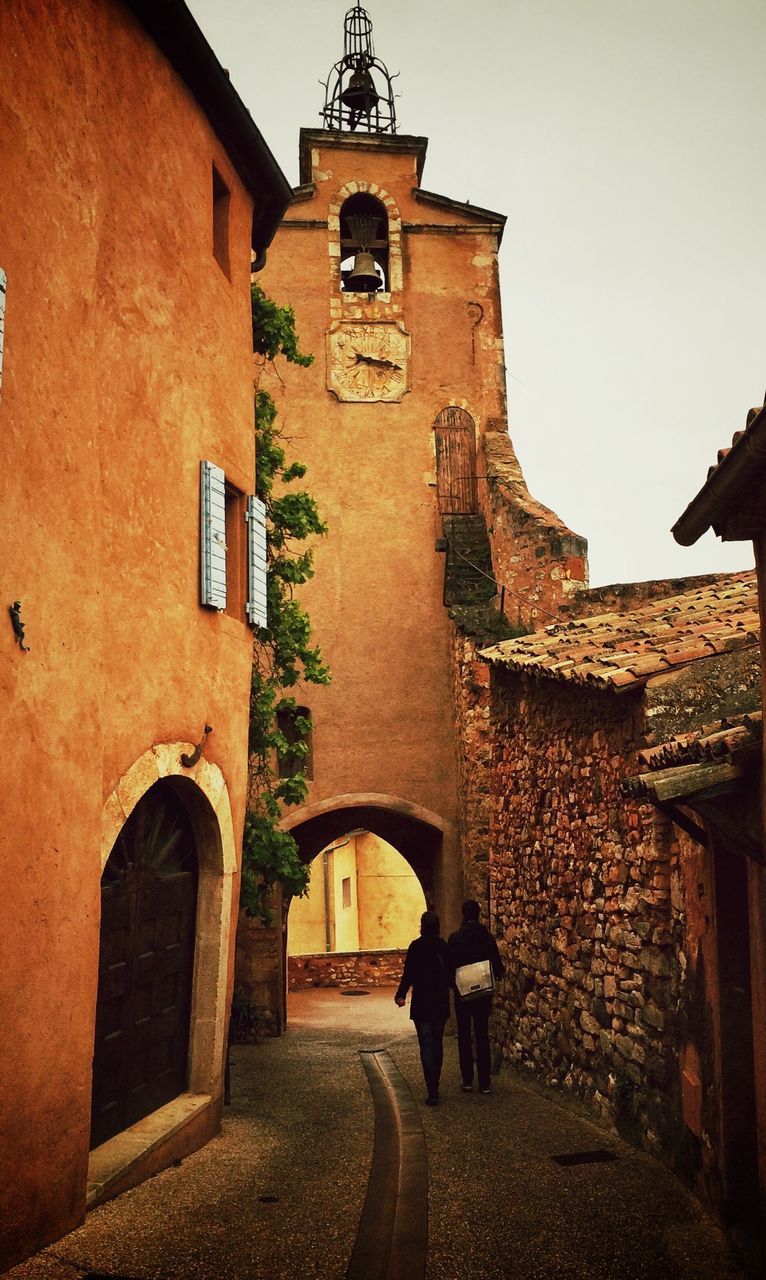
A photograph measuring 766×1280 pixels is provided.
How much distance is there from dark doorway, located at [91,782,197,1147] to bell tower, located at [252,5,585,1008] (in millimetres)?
7100

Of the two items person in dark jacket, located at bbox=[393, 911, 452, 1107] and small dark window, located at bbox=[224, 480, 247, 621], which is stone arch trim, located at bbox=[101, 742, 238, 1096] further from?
person in dark jacket, located at bbox=[393, 911, 452, 1107]

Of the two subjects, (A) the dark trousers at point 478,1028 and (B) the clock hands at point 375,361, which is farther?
(B) the clock hands at point 375,361

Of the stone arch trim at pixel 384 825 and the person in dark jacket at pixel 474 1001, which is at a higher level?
the stone arch trim at pixel 384 825

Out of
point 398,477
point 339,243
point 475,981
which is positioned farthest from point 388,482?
point 475,981

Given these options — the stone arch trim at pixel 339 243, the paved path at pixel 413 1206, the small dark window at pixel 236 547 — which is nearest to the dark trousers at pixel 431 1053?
the paved path at pixel 413 1206

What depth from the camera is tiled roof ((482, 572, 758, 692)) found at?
281 inches

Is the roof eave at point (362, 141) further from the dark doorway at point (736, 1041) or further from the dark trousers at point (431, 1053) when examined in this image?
the dark doorway at point (736, 1041)

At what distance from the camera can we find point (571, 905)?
28.1 ft

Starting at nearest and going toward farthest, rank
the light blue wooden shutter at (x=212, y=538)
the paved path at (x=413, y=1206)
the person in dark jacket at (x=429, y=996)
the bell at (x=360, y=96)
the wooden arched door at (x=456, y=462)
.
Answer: the paved path at (x=413, y=1206), the light blue wooden shutter at (x=212, y=538), the person in dark jacket at (x=429, y=996), the wooden arched door at (x=456, y=462), the bell at (x=360, y=96)

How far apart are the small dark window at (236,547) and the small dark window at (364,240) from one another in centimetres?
835

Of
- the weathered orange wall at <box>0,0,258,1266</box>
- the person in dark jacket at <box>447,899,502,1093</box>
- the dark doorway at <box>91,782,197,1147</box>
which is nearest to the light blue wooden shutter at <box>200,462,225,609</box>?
the weathered orange wall at <box>0,0,258,1266</box>

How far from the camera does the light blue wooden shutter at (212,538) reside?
7680mm

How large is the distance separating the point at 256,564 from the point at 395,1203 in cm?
476

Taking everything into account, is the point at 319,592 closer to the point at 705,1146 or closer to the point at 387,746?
the point at 387,746
